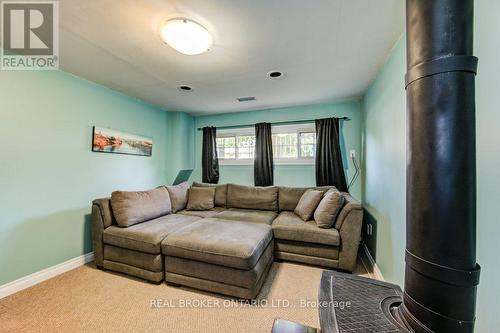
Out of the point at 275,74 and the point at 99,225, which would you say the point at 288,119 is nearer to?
the point at 275,74

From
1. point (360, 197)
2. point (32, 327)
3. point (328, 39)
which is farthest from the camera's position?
point (360, 197)

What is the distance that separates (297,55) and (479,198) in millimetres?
1712

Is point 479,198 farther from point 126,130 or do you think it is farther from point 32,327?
point 126,130

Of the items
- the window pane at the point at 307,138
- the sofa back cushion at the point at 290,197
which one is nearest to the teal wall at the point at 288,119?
the window pane at the point at 307,138

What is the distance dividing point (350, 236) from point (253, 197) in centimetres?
154

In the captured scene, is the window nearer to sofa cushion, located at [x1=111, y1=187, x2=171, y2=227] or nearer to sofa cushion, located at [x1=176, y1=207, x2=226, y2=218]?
sofa cushion, located at [x1=176, y1=207, x2=226, y2=218]

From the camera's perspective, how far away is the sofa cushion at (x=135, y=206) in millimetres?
2287

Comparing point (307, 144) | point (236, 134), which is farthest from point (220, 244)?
point (236, 134)

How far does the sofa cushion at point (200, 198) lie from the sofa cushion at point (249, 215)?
0.36m

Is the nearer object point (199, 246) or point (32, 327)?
point (32, 327)

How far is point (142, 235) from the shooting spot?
6.89ft

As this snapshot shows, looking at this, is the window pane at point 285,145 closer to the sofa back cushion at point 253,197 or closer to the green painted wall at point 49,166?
the sofa back cushion at point 253,197

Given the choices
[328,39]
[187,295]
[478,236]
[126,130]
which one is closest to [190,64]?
[328,39]

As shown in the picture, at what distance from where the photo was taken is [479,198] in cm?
87
